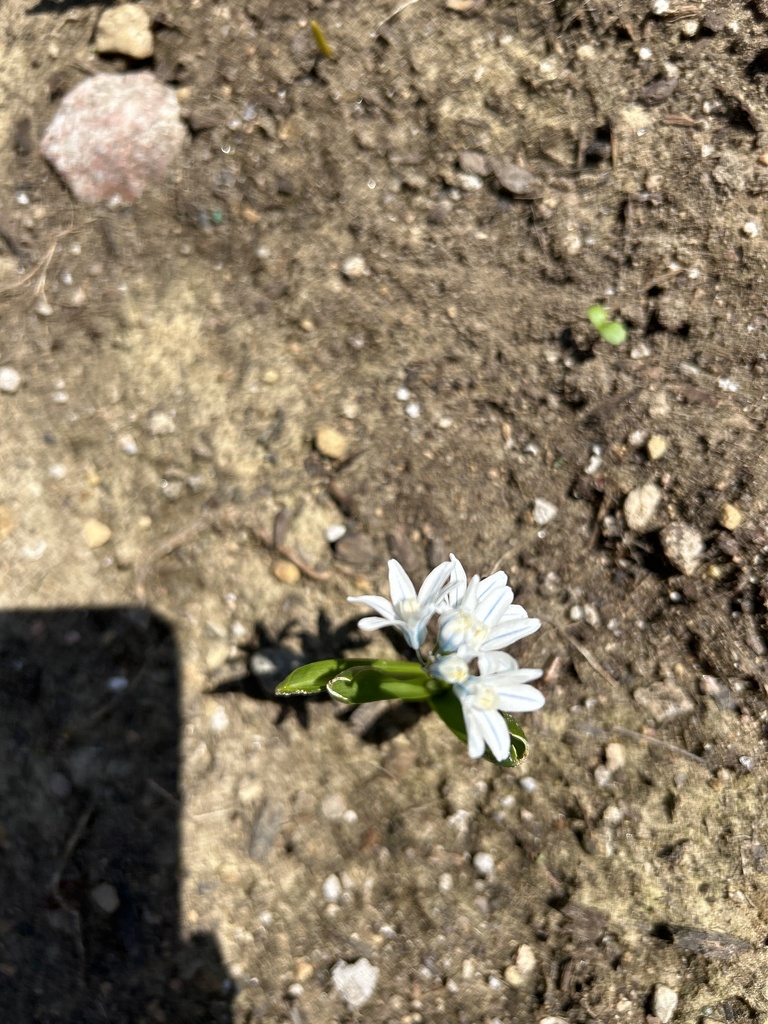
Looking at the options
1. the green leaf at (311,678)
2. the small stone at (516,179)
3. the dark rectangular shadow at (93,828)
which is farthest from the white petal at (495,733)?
the small stone at (516,179)

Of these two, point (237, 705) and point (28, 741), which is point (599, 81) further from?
point (28, 741)

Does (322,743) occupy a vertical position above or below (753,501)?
below

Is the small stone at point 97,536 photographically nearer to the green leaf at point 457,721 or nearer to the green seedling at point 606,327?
the green leaf at point 457,721

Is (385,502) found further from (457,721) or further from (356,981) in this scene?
(356,981)

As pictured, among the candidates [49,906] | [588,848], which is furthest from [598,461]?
[49,906]

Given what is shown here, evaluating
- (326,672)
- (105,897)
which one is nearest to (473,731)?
(326,672)
